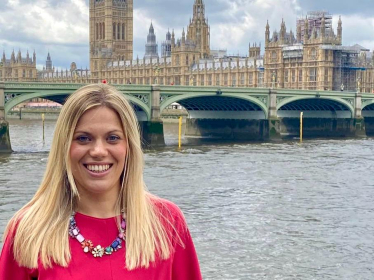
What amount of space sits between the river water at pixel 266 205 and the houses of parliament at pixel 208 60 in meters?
23.8

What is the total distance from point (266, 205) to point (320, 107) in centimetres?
3501

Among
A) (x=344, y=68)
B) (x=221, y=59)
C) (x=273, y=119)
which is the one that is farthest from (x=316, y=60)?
(x=273, y=119)

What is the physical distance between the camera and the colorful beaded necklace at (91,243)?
2.13 m

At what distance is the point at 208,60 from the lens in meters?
91.7

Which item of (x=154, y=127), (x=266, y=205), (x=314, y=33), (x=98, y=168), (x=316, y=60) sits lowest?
(x=266, y=205)

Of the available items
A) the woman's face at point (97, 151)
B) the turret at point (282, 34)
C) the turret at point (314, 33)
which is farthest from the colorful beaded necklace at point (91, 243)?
the turret at point (282, 34)

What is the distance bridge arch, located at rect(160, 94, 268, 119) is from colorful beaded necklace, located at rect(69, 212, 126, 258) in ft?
122

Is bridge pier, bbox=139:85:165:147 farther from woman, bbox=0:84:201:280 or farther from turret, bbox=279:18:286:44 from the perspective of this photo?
turret, bbox=279:18:286:44

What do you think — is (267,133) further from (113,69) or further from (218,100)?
(113,69)

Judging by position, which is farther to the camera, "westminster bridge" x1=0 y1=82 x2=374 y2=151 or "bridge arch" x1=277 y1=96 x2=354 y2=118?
"bridge arch" x1=277 y1=96 x2=354 y2=118

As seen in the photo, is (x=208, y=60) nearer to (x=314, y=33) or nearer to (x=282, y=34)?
(x=282, y=34)

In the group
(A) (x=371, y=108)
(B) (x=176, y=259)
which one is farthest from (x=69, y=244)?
(A) (x=371, y=108)

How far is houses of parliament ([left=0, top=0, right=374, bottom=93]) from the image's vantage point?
7094 cm

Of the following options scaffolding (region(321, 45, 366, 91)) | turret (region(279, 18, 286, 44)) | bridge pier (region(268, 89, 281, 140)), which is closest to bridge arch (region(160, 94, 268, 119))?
bridge pier (region(268, 89, 281, 140))
